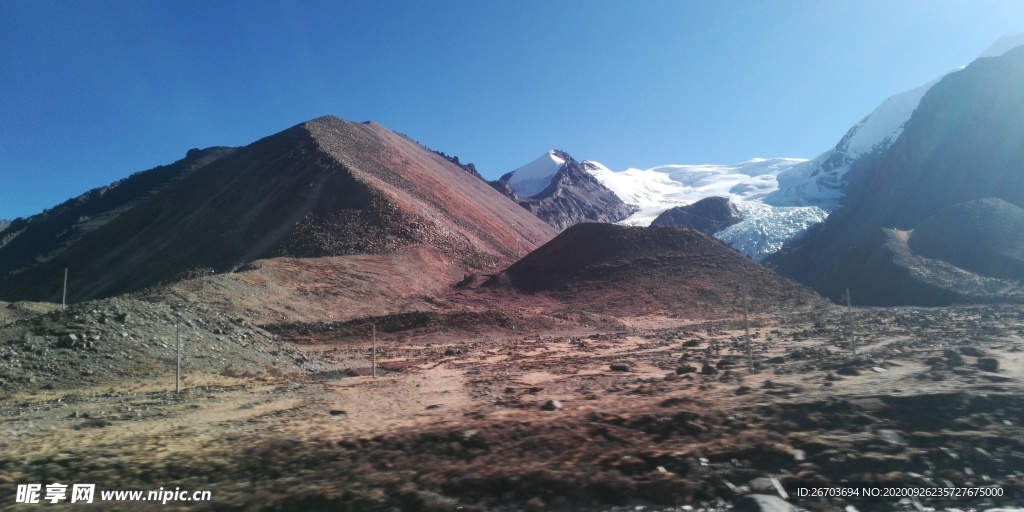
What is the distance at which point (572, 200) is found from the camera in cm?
15738

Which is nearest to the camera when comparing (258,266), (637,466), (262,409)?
(637,466)

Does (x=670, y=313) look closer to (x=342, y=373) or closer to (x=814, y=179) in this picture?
(x=342, y=373)

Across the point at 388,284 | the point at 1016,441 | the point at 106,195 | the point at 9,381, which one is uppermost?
the point at 106,195

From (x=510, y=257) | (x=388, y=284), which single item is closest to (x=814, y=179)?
(x=510, y=257)

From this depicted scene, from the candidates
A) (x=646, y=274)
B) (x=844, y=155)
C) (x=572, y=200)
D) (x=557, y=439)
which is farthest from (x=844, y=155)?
(x=557, y=439)

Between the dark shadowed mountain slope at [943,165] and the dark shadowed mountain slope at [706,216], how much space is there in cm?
3422

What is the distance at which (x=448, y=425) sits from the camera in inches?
358

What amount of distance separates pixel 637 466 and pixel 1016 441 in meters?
4.58

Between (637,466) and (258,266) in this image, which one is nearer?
(637,466)

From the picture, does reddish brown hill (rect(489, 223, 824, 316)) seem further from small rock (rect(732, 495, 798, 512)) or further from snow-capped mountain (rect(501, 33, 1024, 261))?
snow-capped mountain (rect(501, 33, 1024, 261))

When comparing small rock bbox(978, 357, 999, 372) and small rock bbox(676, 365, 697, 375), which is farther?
small rock bbox(676, 365, 697, 375)

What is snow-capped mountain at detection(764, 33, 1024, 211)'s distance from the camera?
5812 inches

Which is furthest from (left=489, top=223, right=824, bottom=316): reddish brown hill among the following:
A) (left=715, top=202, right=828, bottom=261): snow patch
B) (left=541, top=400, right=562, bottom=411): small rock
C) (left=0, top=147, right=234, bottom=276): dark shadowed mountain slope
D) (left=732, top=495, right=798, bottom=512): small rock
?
(left=0, top=147, right=234, bottom=276): dark shadowed mountain slope

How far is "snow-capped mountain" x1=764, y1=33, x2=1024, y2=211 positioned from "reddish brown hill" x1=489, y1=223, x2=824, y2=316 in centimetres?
9970
